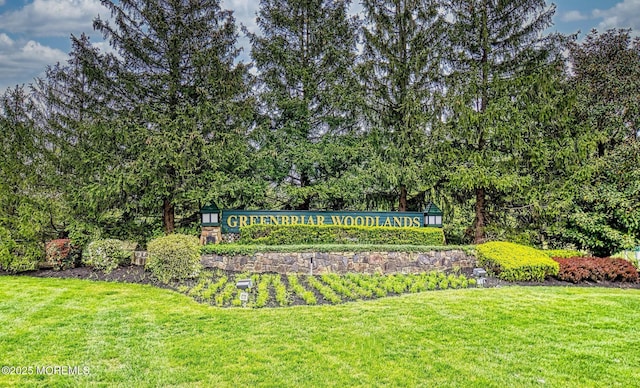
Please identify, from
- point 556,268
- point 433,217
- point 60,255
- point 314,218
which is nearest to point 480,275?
point 556,268

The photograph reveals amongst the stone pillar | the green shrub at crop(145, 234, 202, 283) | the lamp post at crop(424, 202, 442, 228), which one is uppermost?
the lamp post at crop(424, 202, 442, 228)

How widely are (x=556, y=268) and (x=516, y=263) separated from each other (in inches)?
38.0

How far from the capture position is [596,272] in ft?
30.2

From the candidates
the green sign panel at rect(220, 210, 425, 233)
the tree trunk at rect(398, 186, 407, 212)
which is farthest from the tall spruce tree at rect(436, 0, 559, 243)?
the green sign panel at rect(220, 210, 425, 233)

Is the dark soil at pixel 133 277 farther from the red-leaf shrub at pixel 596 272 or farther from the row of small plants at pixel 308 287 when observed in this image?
the row of small plants at pixel 308 287

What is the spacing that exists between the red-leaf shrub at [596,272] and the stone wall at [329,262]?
98.7 inches

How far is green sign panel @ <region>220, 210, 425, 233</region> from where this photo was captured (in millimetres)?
11344

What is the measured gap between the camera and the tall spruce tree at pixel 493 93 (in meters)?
11.2

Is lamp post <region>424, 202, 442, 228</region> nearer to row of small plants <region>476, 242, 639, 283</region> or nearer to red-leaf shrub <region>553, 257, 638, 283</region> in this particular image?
row of small plants <region>476, 242, 639, 283</region>

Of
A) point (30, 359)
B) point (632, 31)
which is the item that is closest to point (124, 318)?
point (30, 359)

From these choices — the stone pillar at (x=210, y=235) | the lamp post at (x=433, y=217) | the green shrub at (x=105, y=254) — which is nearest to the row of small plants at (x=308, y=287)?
the stone pillar at (x=210, y=235)

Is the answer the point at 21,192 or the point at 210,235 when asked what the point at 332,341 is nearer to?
the point at 210,235

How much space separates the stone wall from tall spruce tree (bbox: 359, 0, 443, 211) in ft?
8.74

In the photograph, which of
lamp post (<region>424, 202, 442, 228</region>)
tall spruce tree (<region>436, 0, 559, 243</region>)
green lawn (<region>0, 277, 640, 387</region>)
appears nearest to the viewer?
green lawn (<region>0, 277, 640, 387</region>)
